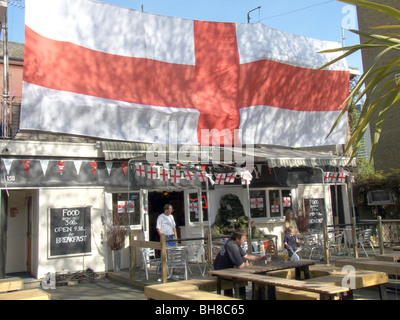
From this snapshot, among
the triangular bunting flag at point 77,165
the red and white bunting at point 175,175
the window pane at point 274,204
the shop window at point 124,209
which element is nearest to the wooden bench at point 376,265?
the red and white bunting at point 175,175

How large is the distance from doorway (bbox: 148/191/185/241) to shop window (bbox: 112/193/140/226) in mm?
2131

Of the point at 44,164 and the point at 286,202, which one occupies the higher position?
the point at 44,164

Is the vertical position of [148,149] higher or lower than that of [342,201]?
higher

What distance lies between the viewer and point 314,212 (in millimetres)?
14703

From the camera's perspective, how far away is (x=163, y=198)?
14.2m

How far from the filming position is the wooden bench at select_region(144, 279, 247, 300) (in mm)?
5113

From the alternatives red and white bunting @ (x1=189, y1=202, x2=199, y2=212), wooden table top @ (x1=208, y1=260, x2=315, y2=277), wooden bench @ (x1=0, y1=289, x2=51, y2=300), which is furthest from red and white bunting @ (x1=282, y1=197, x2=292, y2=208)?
wooden bench @ (x1=0, y1=289, x2=51, y2=300)

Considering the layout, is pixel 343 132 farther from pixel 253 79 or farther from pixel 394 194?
pixel 253 79

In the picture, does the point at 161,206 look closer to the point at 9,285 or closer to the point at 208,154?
the point at 208,154

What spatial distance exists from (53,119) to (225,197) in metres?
5.70

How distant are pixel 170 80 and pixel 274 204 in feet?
18.2

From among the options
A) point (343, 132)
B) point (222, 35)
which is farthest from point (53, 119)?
point (343, 132)

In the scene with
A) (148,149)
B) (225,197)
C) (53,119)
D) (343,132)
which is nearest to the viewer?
(53,119)

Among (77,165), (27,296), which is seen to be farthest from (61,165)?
(27,296)
